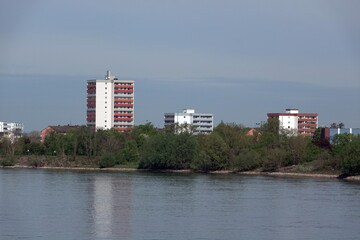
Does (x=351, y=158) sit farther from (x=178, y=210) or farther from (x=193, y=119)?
(x=193, y=119)

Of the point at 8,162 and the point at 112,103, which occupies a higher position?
the point at 112,103

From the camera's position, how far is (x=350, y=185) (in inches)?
2195

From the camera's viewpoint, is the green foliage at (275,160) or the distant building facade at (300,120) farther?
the distant building facade at (300,120)

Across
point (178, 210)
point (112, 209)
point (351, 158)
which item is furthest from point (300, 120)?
point (112, 209)

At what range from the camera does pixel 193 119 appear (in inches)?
5965

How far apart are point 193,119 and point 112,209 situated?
373 ft

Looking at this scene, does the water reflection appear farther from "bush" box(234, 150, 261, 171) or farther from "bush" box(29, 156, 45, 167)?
"bush" box(29, 156, 45, 167)

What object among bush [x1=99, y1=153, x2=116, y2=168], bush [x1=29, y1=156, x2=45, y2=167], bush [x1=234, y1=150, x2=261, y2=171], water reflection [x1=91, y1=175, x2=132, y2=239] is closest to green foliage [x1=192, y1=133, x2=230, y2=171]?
bush [x1=234, y1=150, x2=261, y2=171]

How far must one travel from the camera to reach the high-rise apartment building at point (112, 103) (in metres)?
135

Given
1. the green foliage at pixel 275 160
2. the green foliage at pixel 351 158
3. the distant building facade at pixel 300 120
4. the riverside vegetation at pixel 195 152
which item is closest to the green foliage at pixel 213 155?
the riverside vegetation at pixel 195 152

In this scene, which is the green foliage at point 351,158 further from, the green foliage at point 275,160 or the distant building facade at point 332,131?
the distant building facade at point 332,131

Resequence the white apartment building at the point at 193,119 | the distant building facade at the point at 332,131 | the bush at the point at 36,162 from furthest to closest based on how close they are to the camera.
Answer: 1. the white apartment building at the point at 193,119
2. the distant building facade at the point at 332,131
3. the bush at the point at 36,162

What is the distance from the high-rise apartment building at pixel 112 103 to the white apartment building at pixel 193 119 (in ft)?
52.9

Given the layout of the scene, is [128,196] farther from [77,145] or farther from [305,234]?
[77,145]
